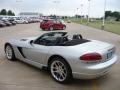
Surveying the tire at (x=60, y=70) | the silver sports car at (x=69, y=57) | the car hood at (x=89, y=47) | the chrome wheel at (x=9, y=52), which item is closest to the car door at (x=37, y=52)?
the silver sports car at (x=69, y=57)

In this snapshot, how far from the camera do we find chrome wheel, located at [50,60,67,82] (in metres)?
5.49

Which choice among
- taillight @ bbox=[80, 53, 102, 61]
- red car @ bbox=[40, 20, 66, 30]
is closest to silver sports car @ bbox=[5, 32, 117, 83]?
taillight @ bbox=[80, 53, 102, 61]

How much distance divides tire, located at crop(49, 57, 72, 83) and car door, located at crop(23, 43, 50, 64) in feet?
1.13

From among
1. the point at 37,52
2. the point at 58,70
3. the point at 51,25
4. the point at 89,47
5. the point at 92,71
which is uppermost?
the point at 89,47

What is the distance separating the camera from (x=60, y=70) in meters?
5.59

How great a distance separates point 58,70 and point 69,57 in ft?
2.06

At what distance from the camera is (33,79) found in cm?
582

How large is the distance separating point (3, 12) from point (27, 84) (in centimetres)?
13629

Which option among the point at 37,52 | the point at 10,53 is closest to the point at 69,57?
the point at 37,52

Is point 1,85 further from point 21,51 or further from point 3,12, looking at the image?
point 3,12

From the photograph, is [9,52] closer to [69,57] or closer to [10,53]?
[10,53]

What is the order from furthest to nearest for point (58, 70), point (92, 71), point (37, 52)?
point (37, 52)
point (58, 70)
point (92, 71)

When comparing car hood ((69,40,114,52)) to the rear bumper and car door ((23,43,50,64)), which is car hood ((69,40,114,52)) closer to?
the rear bumper

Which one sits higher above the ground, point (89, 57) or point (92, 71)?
point (89, 57)
